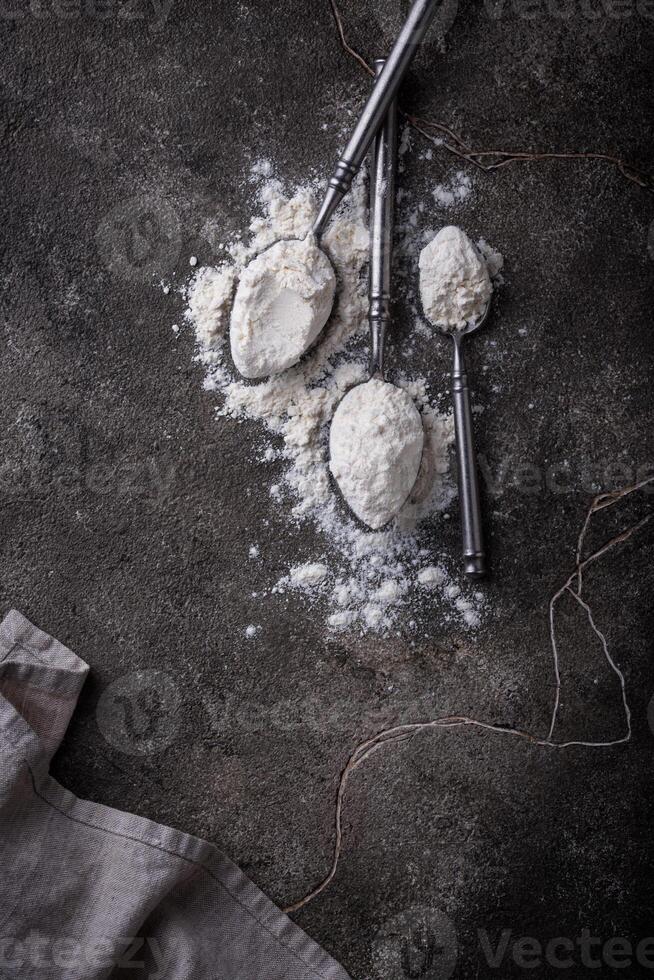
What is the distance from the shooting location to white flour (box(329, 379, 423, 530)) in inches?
37.4

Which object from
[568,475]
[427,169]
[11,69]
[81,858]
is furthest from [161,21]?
[81,858]

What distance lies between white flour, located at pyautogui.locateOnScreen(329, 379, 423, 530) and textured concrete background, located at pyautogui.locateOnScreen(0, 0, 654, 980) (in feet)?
0.32

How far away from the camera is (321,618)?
3.36 ft

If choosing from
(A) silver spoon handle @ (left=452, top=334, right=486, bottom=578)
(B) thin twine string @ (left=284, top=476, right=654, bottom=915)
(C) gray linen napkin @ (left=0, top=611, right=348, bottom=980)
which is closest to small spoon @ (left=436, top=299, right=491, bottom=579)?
(A) silver spoon handle @ (left=452, top=334, right=486, bottom=578)

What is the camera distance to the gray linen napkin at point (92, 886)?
0.94 m

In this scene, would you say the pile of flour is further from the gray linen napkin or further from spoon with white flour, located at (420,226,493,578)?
the gray linen napkin

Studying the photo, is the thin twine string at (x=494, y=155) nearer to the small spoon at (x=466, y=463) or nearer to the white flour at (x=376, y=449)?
the small spoon at (x=466, y=463)

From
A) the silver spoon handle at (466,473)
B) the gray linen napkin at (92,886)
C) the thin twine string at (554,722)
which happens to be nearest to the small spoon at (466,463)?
the silver spoon handle at (466,473)

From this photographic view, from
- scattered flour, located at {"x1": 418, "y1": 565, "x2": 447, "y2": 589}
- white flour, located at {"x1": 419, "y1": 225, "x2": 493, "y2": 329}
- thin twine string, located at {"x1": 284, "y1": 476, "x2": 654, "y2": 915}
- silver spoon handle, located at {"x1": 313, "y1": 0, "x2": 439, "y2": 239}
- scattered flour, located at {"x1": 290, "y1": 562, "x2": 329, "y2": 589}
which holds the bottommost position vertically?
thin twine string, located at {"x1": 284, "y1": 476, "x2": 654, "y2": 915}

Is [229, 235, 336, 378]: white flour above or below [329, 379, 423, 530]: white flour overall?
above

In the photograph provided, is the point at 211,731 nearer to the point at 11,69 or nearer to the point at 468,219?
the point at 468,219

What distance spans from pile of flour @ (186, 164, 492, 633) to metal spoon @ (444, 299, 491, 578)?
26 millimetres

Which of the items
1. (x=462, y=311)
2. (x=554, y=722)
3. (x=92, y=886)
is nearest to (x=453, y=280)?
(x=462, y=311)

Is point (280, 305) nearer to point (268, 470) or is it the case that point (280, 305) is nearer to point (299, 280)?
point (299, 280)
